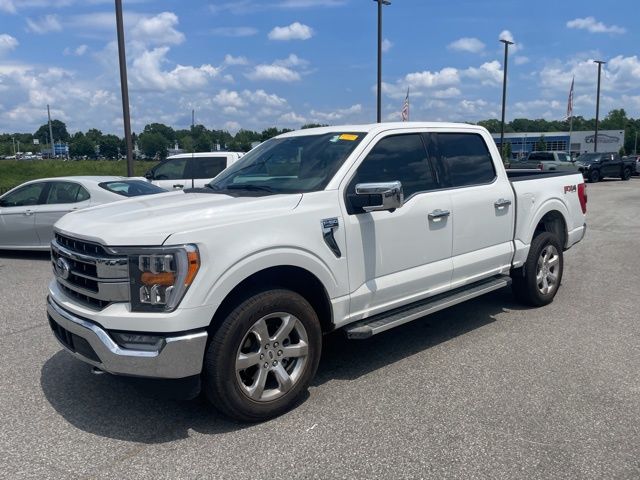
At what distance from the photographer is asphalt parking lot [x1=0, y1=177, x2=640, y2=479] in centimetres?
327

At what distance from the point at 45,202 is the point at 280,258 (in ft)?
Result: 25.5

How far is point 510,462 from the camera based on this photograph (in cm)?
327

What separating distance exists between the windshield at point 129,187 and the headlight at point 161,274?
22.8ft

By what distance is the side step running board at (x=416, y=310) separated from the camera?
4.29m

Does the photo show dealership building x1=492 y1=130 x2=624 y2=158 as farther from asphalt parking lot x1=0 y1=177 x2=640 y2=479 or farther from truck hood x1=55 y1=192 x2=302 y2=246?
truck hood x1=55 y1=192 x2=302 y2=246

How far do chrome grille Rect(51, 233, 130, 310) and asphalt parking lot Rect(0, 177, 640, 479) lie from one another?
0.60m

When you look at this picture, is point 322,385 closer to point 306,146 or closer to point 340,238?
point 340,238

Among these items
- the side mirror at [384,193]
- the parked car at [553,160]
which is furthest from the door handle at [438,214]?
the parked car at [553,160]

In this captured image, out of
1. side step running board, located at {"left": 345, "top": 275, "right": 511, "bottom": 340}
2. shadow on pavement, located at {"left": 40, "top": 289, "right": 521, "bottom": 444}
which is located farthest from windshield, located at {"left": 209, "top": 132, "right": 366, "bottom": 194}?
shadow on pavement, located at {"left": 40, "top": 289, "right": 521, "bottom": 444}

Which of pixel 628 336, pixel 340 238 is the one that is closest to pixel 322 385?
pixel 340 238

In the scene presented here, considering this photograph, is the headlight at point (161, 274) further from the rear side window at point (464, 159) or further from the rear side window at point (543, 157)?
the rear side window at point (543, 157)

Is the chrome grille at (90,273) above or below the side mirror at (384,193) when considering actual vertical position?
below

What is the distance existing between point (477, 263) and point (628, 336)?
5.27 feet

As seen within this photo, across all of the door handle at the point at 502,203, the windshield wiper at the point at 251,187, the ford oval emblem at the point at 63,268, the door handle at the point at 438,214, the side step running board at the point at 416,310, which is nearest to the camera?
the ford oval emblem at the point at 63,268
